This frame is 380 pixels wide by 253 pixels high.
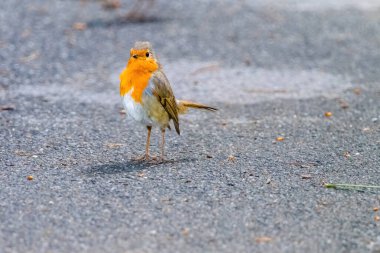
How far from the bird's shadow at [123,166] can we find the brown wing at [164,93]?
0.36 metres

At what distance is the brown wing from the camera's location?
529 centimetres

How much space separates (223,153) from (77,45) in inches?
155

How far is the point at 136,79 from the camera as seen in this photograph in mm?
5230

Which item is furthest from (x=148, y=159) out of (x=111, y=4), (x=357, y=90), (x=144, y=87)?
(x=111, y=4)

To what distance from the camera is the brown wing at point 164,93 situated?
208 inches

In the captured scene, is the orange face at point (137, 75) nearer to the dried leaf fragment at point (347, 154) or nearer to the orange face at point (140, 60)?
the orange face at point (140, 60)

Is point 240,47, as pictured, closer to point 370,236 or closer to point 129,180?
point 129,180

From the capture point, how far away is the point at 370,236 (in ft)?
13.5

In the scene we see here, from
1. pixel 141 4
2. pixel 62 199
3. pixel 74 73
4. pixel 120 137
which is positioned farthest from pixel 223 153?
pixel 141 4

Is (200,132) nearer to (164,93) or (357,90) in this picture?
(164,93)

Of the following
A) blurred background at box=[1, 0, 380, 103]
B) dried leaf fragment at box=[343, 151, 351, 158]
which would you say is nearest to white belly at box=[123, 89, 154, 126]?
dried leaf fragment at box=[343, 151, 351, 158]

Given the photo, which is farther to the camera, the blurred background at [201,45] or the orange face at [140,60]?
the blurred background at [201,45]

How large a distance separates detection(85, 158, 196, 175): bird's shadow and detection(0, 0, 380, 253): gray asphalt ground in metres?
0.01

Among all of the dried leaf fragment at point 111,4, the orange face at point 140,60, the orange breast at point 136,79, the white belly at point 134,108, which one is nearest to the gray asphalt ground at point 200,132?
the dried leaf fragment at point 111,4
